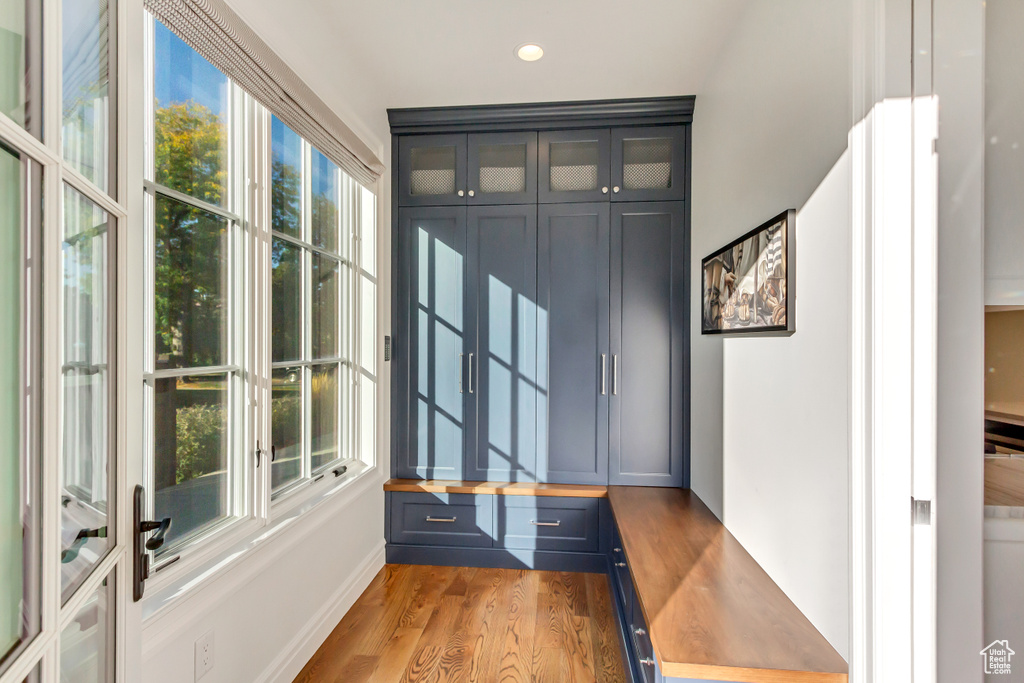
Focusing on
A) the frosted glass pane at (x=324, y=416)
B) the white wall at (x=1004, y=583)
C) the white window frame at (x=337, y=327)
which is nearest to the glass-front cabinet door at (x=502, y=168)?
the white window frame at (x=337, y=327)

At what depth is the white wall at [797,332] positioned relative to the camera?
1257 millimetres

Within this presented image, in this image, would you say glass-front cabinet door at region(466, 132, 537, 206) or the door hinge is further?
glass-front cabinet door at region(466, 132, 537, 206)

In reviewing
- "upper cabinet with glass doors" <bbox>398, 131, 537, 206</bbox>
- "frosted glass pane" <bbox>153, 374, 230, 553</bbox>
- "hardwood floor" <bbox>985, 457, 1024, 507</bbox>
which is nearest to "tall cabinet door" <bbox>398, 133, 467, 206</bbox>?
"upper cabinet with glass doors" <bbox>398, 131, 537, 206</bbox>

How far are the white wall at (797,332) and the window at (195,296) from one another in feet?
6.01

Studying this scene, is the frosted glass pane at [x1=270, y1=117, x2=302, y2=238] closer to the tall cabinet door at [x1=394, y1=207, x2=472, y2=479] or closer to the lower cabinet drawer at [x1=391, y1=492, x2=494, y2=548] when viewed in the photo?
the tall cabinet door at [x1=394, y1=207, x2=472, y2=479]

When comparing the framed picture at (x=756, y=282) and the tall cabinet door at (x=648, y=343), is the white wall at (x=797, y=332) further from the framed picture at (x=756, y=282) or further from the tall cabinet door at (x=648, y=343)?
the tall cabinet door at (x=648, y=343)

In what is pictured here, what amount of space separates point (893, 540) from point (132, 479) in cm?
160

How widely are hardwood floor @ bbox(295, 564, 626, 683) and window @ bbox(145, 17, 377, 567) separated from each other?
696 mm

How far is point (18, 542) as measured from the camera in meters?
0.57

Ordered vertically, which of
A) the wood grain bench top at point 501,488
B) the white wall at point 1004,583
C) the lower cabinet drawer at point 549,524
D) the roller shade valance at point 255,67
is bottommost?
the lower cabinet drawer at point 549,524

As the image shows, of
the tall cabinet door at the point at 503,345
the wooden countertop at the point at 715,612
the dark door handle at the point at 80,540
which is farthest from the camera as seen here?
the tall cabinet door at the point at 503,345

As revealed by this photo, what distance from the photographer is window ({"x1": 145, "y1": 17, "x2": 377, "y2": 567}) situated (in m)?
1.36

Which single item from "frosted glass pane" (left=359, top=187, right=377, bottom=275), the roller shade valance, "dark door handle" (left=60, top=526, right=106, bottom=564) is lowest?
"dark door handle" (left=60, top=526, right=106, bottom=564)
